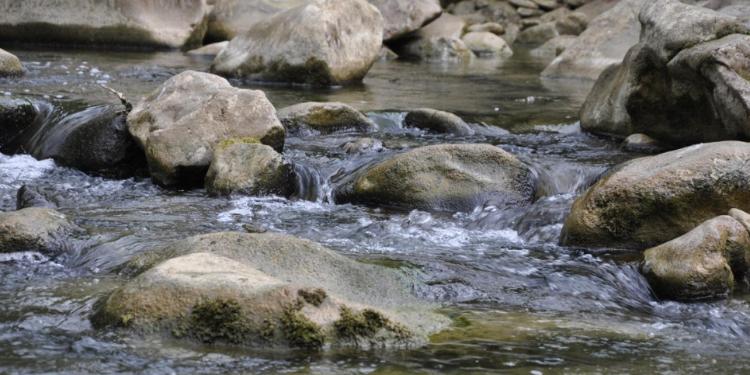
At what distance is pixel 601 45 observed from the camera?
16250 millimetres

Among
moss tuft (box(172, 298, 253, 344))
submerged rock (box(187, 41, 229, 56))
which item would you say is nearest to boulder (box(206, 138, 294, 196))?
moss tuft (box(172, 298, 253, 344))

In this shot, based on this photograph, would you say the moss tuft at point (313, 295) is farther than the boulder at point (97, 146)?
No

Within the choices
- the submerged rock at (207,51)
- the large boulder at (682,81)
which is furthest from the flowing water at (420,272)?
the submerged rock at (207,51)

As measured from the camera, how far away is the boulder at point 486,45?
22797 millimetres

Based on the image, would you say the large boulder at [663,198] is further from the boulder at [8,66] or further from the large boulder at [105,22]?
the large boulder at [105,22]

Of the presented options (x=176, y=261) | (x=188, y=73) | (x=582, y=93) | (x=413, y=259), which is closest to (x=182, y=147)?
(x=188, y=73)

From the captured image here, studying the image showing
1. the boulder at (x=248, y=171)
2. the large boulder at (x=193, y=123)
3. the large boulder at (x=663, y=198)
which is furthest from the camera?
the large boulder at (x=193, y=123)

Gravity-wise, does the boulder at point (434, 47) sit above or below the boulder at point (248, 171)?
below

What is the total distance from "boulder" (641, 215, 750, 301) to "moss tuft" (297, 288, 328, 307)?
2272 millimetres

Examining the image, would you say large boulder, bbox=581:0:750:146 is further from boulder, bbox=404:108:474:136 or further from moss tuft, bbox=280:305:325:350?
moss tuft, bbox=280:305:325:350

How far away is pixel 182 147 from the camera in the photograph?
829 cm

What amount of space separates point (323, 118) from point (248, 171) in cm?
259

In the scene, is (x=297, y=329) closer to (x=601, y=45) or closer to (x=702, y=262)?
(x=702, y=262)

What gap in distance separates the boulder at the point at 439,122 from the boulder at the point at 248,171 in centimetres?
276
